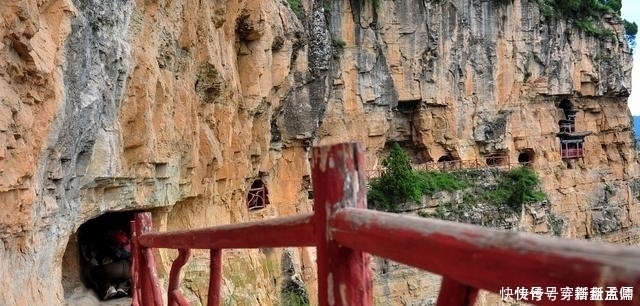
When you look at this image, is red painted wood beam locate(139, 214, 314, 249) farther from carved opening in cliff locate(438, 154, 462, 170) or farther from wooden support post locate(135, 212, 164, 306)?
carved opening in cliff locate(438, 154, 462, 170)

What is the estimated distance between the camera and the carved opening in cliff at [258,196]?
1533cm

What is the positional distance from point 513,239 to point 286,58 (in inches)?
498

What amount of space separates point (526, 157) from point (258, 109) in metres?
17.8

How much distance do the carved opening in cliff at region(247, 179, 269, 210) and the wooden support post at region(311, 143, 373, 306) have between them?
1361 centimetres

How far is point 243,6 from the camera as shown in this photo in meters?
10.8

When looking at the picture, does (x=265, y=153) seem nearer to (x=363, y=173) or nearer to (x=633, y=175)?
(x=363, y=173)

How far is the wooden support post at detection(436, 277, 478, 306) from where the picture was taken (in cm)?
123

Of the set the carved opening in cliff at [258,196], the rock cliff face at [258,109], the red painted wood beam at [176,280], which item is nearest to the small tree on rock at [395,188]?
the rock cliff face at [258,109]

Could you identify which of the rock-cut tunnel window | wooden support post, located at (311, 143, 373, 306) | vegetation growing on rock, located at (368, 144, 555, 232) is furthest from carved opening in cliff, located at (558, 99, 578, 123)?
wooden support post, located at (311, 143, 373, 306)

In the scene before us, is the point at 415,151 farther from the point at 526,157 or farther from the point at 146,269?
the point at 146,269

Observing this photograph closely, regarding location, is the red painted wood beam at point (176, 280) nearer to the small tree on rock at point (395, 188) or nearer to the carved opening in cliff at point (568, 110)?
the small tree on rock at point (395, 188)

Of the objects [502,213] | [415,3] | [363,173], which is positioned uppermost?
[415,3]

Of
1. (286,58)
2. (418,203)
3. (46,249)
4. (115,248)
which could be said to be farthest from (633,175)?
(46,249)

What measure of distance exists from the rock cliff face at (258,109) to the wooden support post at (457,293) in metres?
4.29
